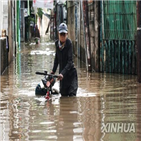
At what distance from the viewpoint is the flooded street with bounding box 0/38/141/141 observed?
294 inches

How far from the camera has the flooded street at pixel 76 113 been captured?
24.5ft

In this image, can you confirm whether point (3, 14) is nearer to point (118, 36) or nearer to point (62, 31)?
point (118, 36)

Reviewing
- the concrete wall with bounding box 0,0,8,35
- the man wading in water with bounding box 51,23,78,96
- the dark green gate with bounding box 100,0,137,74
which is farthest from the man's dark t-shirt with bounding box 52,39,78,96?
the concrete wall with bounding box 0,0,8,35

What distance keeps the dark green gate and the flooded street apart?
1.86m

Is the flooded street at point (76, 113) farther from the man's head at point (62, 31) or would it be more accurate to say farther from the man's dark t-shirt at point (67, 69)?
the man's head at point (62, 31)

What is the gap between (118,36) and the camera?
1703 cm

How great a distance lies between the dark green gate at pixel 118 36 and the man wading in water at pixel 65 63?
16.7 feet

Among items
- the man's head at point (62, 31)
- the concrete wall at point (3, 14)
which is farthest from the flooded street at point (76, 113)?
the concrete wall at point (3, 14)

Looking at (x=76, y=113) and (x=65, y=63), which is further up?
(x=65, y=63)

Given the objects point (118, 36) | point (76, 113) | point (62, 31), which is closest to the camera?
point (76, 113)

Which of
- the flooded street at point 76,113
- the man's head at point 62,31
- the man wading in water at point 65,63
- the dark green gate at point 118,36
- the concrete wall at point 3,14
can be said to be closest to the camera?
the flooded street at point 76,113

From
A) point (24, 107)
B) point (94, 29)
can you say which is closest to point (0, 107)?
point (24, 107)

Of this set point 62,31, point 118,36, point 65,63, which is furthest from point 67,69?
point 118,36

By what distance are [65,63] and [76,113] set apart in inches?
91.8
